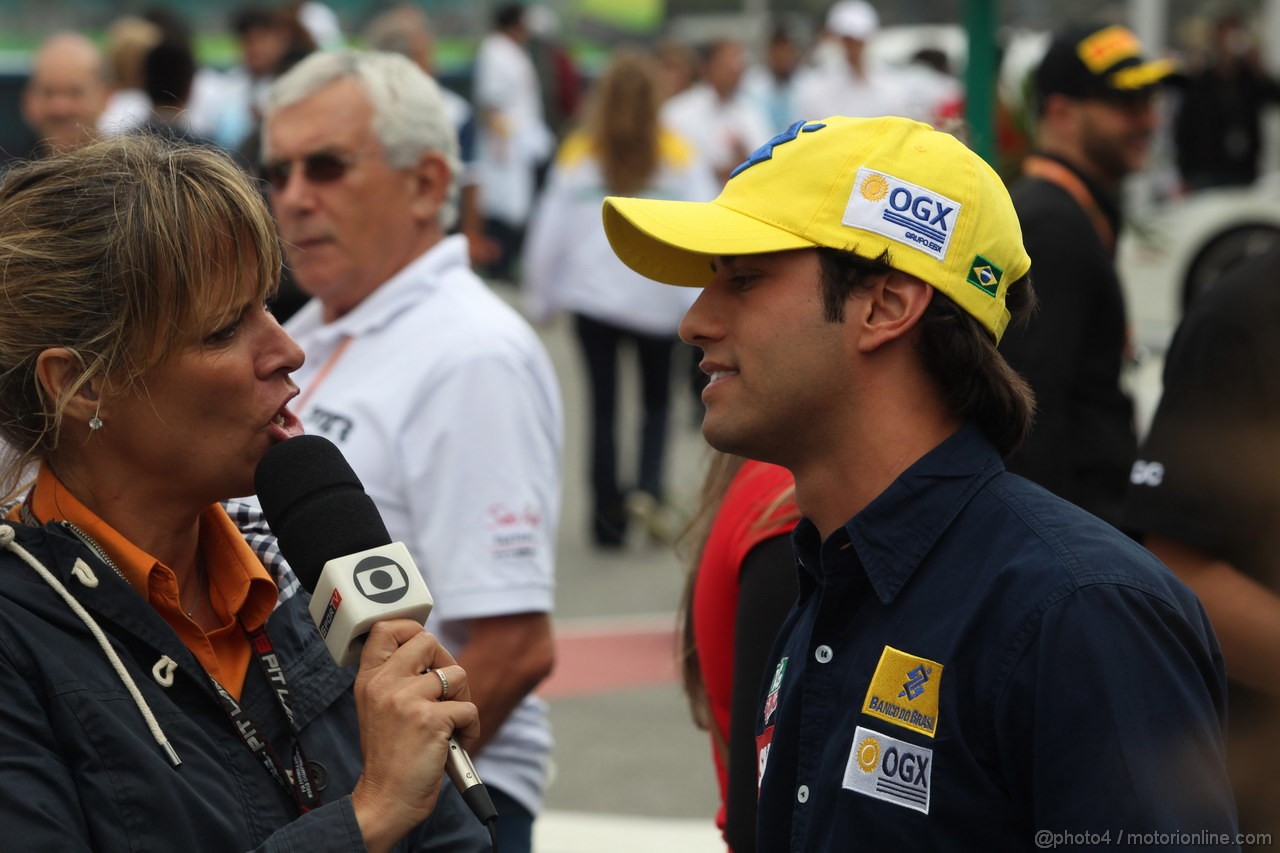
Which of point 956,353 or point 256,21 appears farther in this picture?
point 256,21

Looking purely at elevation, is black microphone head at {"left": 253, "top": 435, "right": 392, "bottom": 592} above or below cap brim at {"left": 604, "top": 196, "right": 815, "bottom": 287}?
below

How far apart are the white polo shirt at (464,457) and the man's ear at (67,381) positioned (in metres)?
1.19

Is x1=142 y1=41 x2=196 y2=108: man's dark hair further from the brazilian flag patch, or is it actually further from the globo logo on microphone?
the brazilian flag patch

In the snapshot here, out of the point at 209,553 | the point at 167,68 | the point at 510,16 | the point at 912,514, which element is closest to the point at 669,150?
the point at 167,68

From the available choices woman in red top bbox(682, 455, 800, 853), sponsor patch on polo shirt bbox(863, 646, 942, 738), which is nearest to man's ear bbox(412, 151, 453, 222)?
woman in red top bbox(682, 455, 800, 853)

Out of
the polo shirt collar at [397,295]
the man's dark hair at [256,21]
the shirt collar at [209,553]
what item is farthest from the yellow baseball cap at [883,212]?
the man's dark hair at [256,21]

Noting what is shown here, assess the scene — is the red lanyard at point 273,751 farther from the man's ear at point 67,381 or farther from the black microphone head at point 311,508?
the man's ear at point 67,381

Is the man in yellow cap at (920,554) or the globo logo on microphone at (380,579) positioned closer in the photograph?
the man in yellow cap at (920,554)

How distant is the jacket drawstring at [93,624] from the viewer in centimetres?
212

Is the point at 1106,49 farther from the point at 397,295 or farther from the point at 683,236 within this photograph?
the point at 683,236

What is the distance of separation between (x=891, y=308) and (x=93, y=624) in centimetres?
115

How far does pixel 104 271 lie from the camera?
2.26 m

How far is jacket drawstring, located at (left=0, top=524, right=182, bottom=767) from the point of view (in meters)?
2.12

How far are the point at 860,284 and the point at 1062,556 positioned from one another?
0.49 meters
